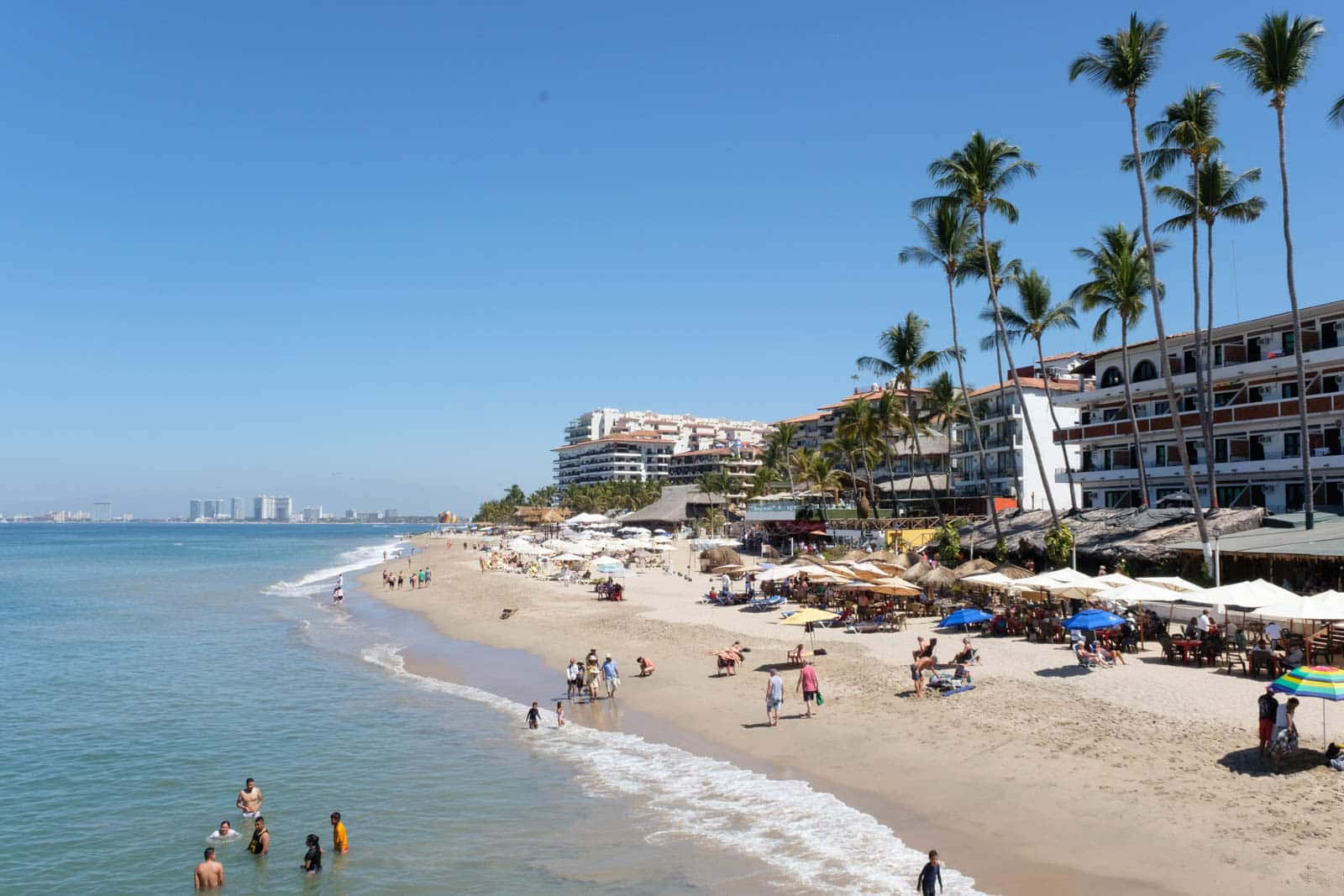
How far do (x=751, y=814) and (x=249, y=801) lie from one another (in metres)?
8.31

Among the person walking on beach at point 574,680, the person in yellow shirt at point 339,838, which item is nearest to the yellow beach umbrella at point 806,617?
the person walking on beach at point 574,680

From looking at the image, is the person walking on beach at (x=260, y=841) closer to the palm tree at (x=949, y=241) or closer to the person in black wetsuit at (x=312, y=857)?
the person in black wetsuit at (x=312, y=857)

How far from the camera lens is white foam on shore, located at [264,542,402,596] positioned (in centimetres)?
6044

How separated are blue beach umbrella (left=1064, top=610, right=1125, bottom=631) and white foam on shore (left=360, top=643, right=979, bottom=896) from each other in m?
9.20

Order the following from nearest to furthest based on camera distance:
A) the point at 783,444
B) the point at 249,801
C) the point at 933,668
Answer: the point at 249,801 → the point at 933,668 → the point at 783,444

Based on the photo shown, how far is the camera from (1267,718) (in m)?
13.5

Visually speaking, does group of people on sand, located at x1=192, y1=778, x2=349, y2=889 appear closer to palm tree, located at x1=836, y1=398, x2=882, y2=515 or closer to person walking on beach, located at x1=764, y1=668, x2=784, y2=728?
person walking on beach, located at x1=764, y1=668, x2=784, y2=728

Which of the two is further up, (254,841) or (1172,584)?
(1172,584)

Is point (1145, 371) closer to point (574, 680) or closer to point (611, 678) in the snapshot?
point (611, 678)

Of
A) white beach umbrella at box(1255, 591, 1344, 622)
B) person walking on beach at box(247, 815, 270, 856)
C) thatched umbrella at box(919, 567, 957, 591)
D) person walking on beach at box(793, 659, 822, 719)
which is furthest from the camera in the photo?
thatched umbrella at box(919, 567, 957, 591)

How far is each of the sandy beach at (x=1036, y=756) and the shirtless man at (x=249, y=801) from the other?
763 centimetres

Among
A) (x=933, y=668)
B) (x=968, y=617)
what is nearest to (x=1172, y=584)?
(x=968, y=617)

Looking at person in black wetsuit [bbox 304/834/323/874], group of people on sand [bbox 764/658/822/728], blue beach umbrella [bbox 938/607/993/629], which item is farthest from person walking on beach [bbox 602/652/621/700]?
person in black wetsuit [bbox 304/834/323/874]

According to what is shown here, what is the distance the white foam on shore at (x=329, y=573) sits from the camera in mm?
60438
